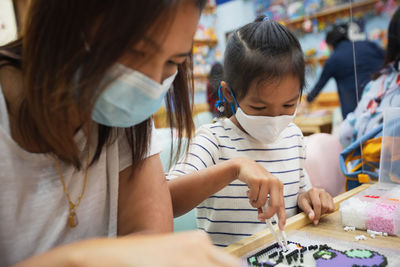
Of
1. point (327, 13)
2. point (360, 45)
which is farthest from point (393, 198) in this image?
point (327, 13)

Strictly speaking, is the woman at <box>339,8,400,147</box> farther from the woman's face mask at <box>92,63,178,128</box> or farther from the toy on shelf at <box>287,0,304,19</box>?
the toy on shelf at <box>287,0,304,19</box>

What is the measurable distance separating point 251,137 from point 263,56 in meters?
0.25

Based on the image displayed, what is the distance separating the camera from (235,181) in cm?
105

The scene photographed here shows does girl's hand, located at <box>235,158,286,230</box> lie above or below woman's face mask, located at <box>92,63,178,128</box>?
below

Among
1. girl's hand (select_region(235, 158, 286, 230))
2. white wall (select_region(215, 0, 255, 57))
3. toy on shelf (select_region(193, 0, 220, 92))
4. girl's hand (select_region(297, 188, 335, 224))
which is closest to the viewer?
girl's hand (select_region(235, 158, 286, 230))

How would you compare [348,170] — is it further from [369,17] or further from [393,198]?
[369,17]

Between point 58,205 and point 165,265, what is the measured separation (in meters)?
0.36

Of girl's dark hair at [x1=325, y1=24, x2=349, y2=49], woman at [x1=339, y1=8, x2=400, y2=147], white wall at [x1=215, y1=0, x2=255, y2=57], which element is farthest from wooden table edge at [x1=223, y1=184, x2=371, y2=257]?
girl's dark hair at [x1=325, y1=24, x2=349, y2=49]

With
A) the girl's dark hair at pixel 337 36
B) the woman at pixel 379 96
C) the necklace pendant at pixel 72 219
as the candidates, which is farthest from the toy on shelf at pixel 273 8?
the necklace pendant at pixel 72 219

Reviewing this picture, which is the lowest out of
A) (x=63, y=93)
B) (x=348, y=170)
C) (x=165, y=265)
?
(x=348, y=170)

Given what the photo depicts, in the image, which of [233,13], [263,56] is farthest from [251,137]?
[233,13]

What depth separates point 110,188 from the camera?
66cm

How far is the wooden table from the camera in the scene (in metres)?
0.67

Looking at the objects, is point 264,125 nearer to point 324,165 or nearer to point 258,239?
point 258,239
